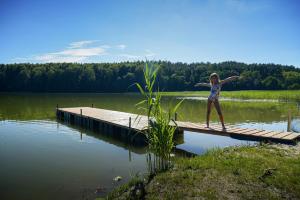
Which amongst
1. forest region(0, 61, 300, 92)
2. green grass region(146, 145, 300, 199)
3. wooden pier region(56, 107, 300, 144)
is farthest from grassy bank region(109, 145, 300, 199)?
forest region(0, 61, 300, 92)

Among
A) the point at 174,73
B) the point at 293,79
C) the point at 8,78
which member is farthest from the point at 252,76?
the point at 8,78

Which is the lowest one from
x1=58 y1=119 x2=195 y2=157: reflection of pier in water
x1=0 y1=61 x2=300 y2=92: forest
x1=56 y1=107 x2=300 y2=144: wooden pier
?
x1=58 y1=119 x2=195 y2=157: reflection of pier in water

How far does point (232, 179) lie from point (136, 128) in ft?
22.5

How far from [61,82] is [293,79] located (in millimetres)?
75670

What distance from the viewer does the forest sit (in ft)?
270

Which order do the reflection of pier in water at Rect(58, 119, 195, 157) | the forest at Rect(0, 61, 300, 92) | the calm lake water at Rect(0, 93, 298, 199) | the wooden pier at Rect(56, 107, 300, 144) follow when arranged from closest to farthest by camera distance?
the calm lake water at Rect(0, 93, 298, 199) < the wooden pier at Rect(56, 107, 300, 144) < the reflection of pier in water at Rect(58, 119, 195, 157) < the forest at Rect(0, 61, 300, 92)

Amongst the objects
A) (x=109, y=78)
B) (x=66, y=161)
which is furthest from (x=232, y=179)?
(x=109, y=78)

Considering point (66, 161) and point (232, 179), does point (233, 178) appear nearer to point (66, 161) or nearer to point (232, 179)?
point (232, 179)

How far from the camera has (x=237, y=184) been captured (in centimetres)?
519

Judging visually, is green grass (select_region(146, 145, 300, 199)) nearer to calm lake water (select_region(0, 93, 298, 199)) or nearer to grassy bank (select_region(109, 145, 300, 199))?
grassy bank (select_region(109, 145, 300, 199))

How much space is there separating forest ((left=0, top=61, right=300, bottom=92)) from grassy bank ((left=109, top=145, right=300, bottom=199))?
75961 mm

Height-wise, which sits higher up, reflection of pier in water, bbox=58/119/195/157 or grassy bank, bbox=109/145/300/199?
grassy bank, bbox=109/145/300/199

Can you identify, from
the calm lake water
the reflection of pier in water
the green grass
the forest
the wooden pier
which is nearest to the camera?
the green grass

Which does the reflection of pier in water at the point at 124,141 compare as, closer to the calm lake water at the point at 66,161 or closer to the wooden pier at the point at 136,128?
the calm lake water at the point at 66,161
